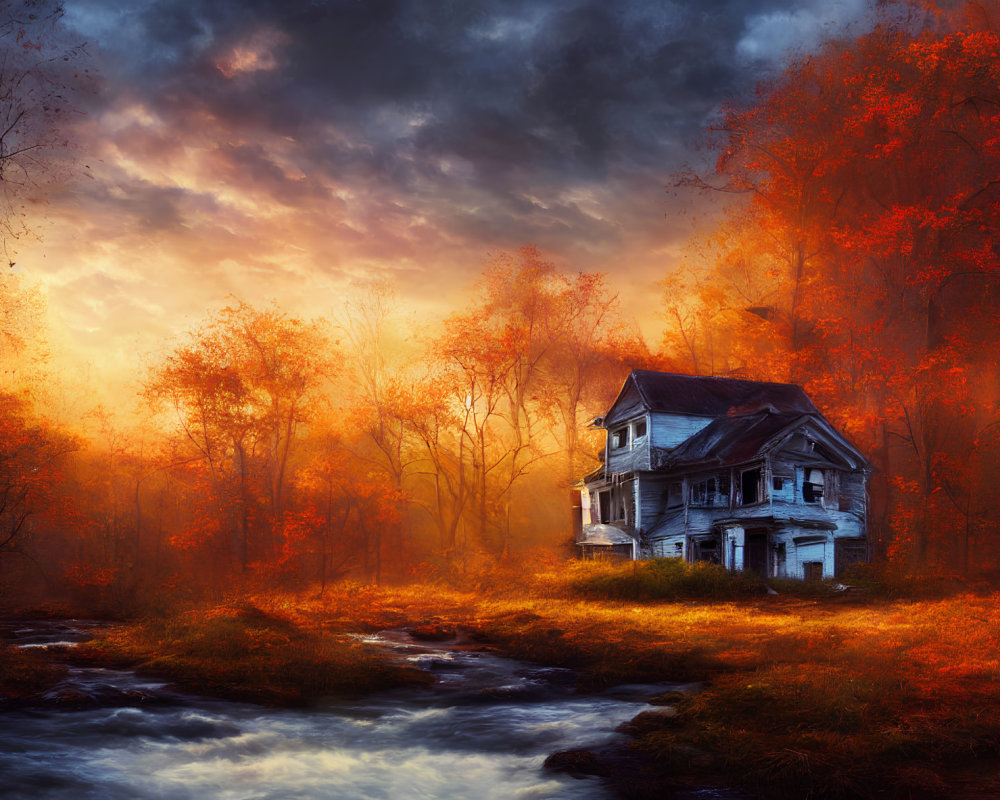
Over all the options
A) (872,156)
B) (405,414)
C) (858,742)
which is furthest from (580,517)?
(858,742)

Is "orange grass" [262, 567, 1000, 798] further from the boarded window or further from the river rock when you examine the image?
the boarded window

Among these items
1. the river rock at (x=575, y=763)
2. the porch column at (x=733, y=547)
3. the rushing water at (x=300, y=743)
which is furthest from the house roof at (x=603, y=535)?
the river rock at (x=575, y=763)

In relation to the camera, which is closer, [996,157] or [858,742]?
[858,742]

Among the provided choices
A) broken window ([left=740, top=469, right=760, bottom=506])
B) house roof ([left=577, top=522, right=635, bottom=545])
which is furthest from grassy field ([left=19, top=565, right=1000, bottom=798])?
house roof ([left=577, top=522, right=635, bottom=545])

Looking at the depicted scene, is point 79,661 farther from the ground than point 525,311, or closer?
closer

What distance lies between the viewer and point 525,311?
143 ft

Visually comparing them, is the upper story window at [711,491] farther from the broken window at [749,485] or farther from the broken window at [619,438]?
the broken window at [619,438]

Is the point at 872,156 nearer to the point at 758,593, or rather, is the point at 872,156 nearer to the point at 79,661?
the point at 758,593

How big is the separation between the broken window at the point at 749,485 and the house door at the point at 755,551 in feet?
4.22

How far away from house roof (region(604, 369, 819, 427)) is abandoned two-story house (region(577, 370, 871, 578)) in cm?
6

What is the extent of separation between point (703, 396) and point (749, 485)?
20.3ft

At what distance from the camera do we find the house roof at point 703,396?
34.5 meters

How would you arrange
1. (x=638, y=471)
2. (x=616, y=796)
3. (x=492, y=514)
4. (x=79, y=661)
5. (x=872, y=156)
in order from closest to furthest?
(x=616, y=796) < (x=79, y=661) < (x=872, y=156) < (x=638, y=471) < (x=492, y=514)

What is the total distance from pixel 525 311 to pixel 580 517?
12286mm
